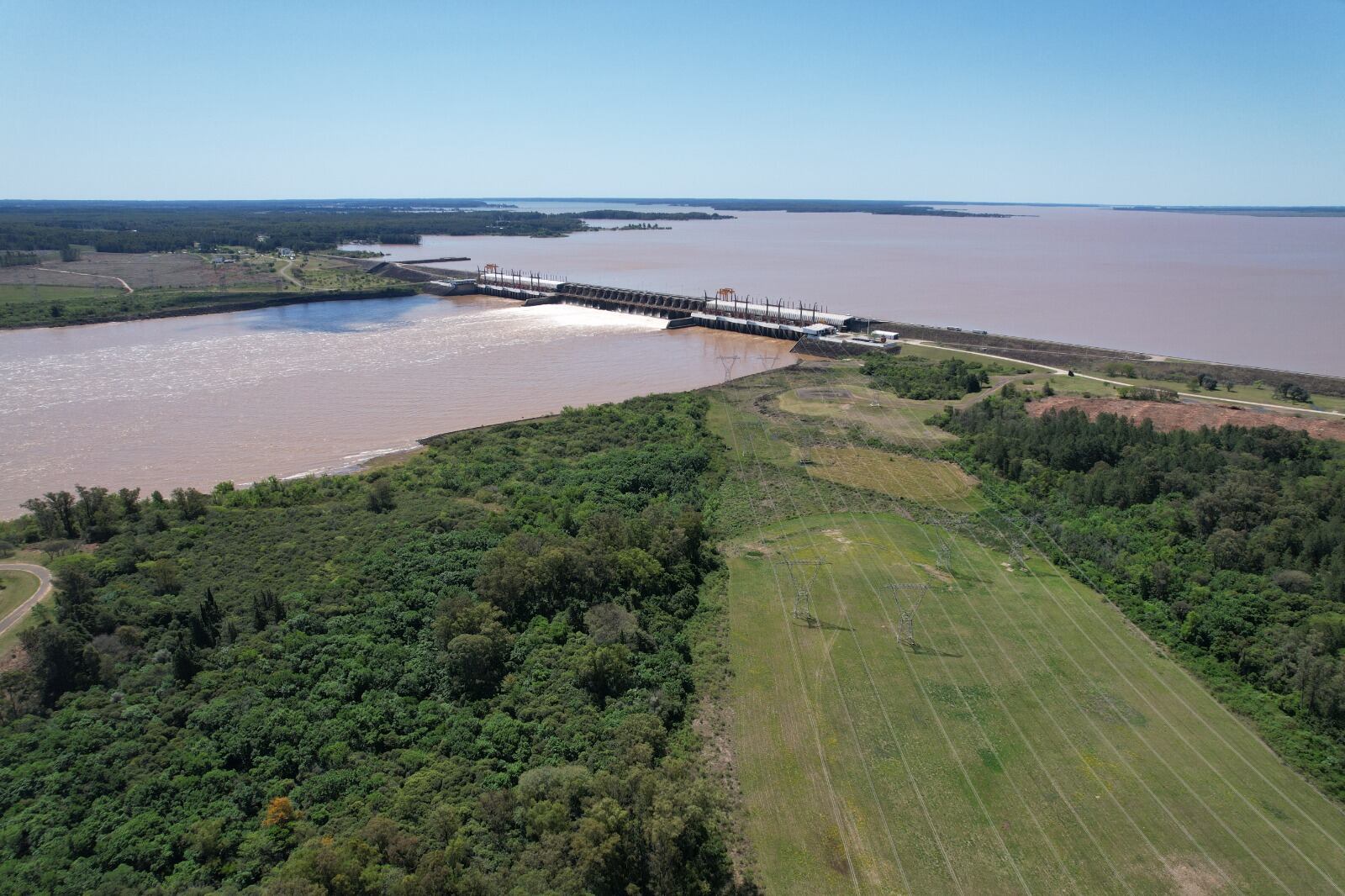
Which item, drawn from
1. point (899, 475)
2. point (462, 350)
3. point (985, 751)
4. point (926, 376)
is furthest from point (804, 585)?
point (462, 350)

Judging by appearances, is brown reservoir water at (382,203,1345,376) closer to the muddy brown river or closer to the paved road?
the muddy brown river

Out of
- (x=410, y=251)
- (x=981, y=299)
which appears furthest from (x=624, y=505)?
(x=410, y=251)

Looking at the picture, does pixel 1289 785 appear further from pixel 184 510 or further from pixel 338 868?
pixel 184 510

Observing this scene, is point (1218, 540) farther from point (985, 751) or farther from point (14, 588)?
point (14, 588)

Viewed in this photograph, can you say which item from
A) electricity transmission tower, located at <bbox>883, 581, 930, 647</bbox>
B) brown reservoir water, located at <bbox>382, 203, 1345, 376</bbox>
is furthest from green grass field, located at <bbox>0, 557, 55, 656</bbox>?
brown reservoir water, located at <bbox>382, 203, 1345, 376</bbox>

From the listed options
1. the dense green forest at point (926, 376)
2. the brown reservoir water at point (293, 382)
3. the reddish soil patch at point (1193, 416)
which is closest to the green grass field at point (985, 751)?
the reddish soil patch at point (1193, 416)

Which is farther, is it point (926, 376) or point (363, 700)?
point (926, 376)
